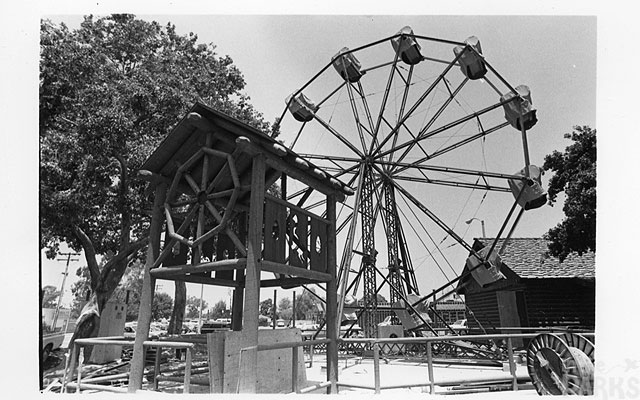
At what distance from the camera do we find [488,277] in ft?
44.7

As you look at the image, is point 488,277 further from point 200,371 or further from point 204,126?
point 204,126

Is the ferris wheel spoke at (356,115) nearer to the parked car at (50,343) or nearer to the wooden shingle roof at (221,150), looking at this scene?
the wooden shingle roof at (221,150)

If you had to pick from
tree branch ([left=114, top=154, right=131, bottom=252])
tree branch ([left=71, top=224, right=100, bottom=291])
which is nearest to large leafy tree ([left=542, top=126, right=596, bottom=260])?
tree branch ([left=114, top=154, right=131, bottom=252])

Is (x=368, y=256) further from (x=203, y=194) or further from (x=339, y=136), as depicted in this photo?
(x=203, y=194)

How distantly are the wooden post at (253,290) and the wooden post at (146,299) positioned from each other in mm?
1670

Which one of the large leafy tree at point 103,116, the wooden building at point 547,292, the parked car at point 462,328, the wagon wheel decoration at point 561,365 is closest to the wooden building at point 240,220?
the wagon wheel decoration at point 561,365

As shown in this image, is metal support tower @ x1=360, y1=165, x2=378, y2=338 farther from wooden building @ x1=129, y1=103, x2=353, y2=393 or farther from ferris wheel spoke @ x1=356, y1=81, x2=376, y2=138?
wooden building @ x1=129, y1=103, x2=353, y2=393

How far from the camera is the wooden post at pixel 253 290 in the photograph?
525 centimetres

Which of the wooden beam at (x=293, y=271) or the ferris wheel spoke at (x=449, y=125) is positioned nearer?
the wooden beam at (x=293, y=271)

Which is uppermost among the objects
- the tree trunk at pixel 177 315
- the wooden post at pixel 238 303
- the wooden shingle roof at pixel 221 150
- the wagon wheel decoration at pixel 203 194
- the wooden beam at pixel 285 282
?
the wooden shingle roof at pixel 221 150

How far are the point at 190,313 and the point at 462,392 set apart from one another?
137 meters
